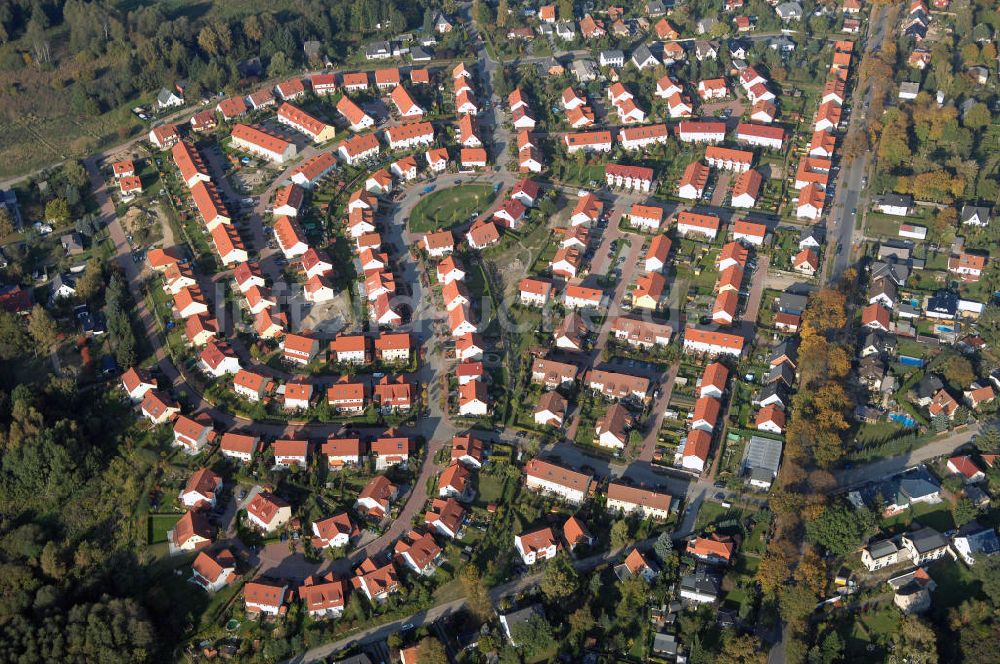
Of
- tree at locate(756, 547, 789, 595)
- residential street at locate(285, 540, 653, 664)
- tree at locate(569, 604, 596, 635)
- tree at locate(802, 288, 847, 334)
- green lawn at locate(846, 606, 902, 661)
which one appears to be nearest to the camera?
green lawn at locate(846, 606, 902, 661)

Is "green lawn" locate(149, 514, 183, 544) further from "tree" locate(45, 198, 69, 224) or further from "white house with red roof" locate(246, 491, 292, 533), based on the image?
"tree" locate(45, 198, 69, 224)

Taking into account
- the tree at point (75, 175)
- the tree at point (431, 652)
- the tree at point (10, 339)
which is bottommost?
the tree at point (431, 652)

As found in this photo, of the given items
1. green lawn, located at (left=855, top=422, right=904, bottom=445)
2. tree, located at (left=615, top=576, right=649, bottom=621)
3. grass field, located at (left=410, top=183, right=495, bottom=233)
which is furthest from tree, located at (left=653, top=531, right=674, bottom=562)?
grass field, located at (left=410, top=183, right=495, bottom=233)

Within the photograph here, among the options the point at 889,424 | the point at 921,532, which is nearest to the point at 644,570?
the point at 921,532

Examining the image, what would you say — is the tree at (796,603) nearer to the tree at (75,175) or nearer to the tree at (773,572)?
the tree at (773,572)

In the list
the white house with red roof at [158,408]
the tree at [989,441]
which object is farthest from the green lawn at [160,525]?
the tree at [989,441]

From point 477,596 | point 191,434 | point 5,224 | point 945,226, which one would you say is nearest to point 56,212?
point 5,224
